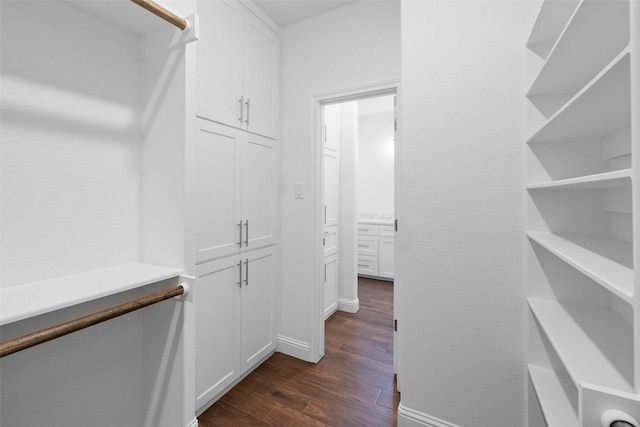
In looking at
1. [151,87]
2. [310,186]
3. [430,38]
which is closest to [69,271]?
[151,87]

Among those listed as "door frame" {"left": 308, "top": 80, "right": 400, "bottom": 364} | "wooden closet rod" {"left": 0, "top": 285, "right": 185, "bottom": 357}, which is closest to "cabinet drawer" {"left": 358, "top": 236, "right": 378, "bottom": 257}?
"door frame" {"left": 308, "top": 80, "right": 400, "bottom": 364}

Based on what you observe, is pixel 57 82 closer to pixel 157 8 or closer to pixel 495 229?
pixel 157 8

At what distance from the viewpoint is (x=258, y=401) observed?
6.04 feet

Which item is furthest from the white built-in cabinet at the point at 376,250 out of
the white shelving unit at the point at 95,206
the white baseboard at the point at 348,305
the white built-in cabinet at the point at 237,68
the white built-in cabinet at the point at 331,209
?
the white shelving unit at the point at 95,206

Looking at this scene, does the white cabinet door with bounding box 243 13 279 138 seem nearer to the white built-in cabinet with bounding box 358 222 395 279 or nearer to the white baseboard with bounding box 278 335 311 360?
the white baseboard with bounding box 278 335 311 360

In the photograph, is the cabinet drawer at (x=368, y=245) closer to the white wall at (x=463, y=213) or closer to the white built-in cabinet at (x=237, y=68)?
the white built-in cabinet at (x=237, y=68)

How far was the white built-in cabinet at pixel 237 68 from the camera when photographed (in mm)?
1733

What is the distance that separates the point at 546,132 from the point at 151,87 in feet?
5.51

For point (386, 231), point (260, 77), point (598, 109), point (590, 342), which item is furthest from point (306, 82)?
point (386, 231)

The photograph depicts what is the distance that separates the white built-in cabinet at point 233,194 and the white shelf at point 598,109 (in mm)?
1632

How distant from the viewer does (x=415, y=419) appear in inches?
61.7

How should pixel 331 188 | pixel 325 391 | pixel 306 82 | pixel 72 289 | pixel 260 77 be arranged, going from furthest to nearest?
1. pixel 331 188
2. pixel 306 82
3. pixel 260 77
4. pixel 325 391
5. pixel 72 289

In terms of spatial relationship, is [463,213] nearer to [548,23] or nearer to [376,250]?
[548,23]

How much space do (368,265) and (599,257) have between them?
3847 millimetres
